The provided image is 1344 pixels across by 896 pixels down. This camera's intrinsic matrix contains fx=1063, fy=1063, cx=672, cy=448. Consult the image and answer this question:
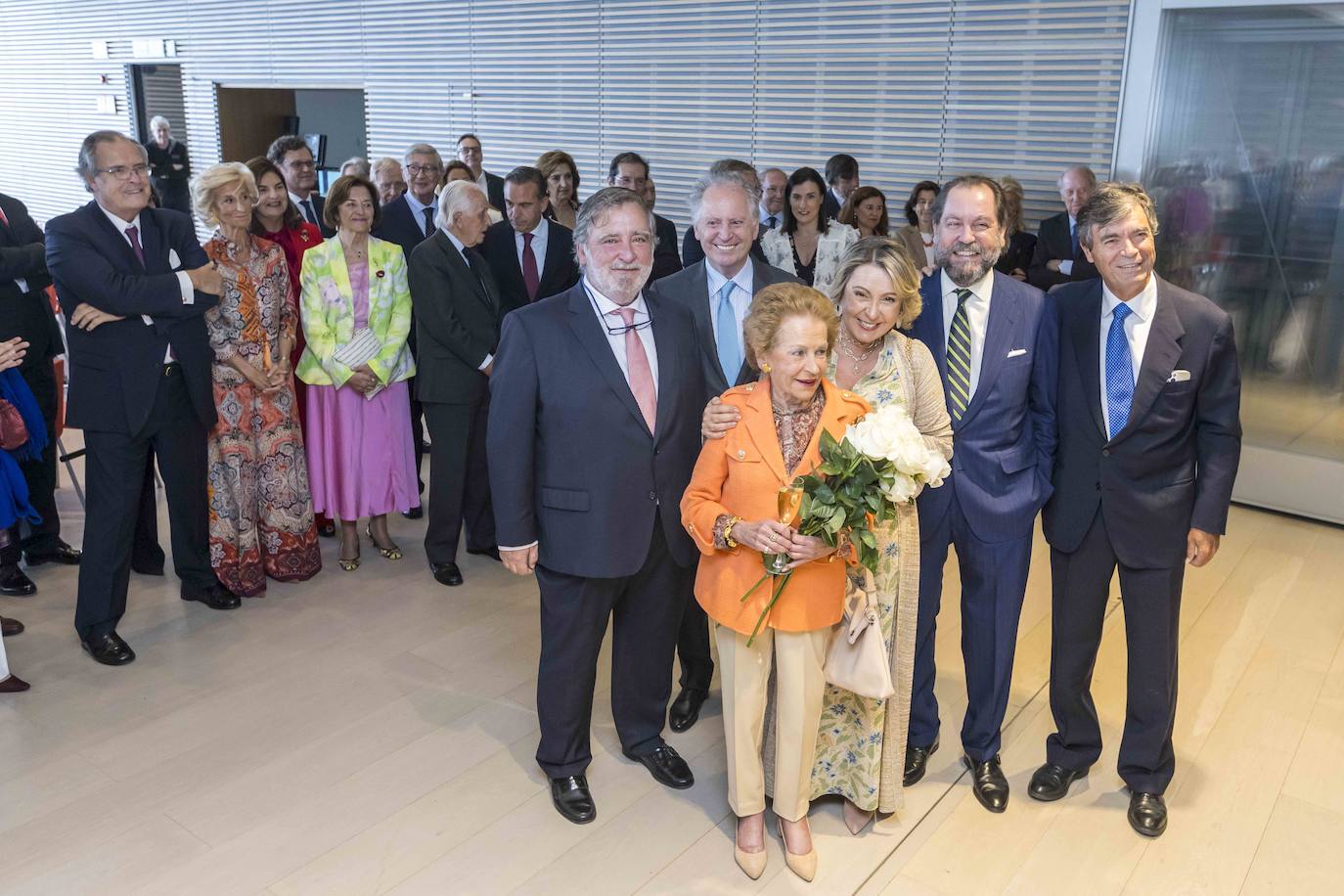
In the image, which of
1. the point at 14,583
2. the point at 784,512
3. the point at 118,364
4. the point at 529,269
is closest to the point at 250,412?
the point at 118,364

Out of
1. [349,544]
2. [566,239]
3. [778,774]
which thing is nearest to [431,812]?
[778,774]

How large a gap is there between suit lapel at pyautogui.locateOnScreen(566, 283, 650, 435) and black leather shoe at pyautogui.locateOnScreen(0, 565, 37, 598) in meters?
3.40

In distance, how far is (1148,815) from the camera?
10.8 ft

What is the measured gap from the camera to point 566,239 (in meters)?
5.59

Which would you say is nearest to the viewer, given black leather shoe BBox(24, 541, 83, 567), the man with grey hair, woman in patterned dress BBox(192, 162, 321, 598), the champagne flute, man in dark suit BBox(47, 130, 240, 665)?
the champagne flute

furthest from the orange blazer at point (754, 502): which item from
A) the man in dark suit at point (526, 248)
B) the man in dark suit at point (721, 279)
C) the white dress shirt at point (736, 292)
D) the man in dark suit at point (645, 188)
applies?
the man in dark suit at point (645, 188)

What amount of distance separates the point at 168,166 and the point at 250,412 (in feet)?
29.7

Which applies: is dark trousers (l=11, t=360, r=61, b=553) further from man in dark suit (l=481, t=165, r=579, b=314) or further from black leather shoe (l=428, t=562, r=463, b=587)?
man in dark suit (l=481, t=165, r=579, b=314)

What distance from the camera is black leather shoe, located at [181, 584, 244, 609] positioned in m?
4.76

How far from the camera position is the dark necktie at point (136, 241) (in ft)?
13.5

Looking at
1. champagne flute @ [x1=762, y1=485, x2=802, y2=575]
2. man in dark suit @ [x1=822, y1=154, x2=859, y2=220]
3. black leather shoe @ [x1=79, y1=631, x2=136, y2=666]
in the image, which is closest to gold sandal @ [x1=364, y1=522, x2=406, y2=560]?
black leather shoe @ [x1=79, y1=631, x2=136, y2=666]

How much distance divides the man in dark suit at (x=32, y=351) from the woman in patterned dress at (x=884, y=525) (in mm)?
3487

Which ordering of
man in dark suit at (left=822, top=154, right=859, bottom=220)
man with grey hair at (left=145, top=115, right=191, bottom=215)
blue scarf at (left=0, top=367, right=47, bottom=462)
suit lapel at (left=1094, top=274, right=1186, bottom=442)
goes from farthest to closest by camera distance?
man with grey hair at (left=145, top=115, right=191, bottom=215), man in dark suit at (left=822, top=154, right=859, bottom=220), blue scarf at (left=0, top=367, right=47, bottom=462), suit lapel at (left=1094, top=274, right=1186, bottom=442)

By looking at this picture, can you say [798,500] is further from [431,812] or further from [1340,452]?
[1340,452]
